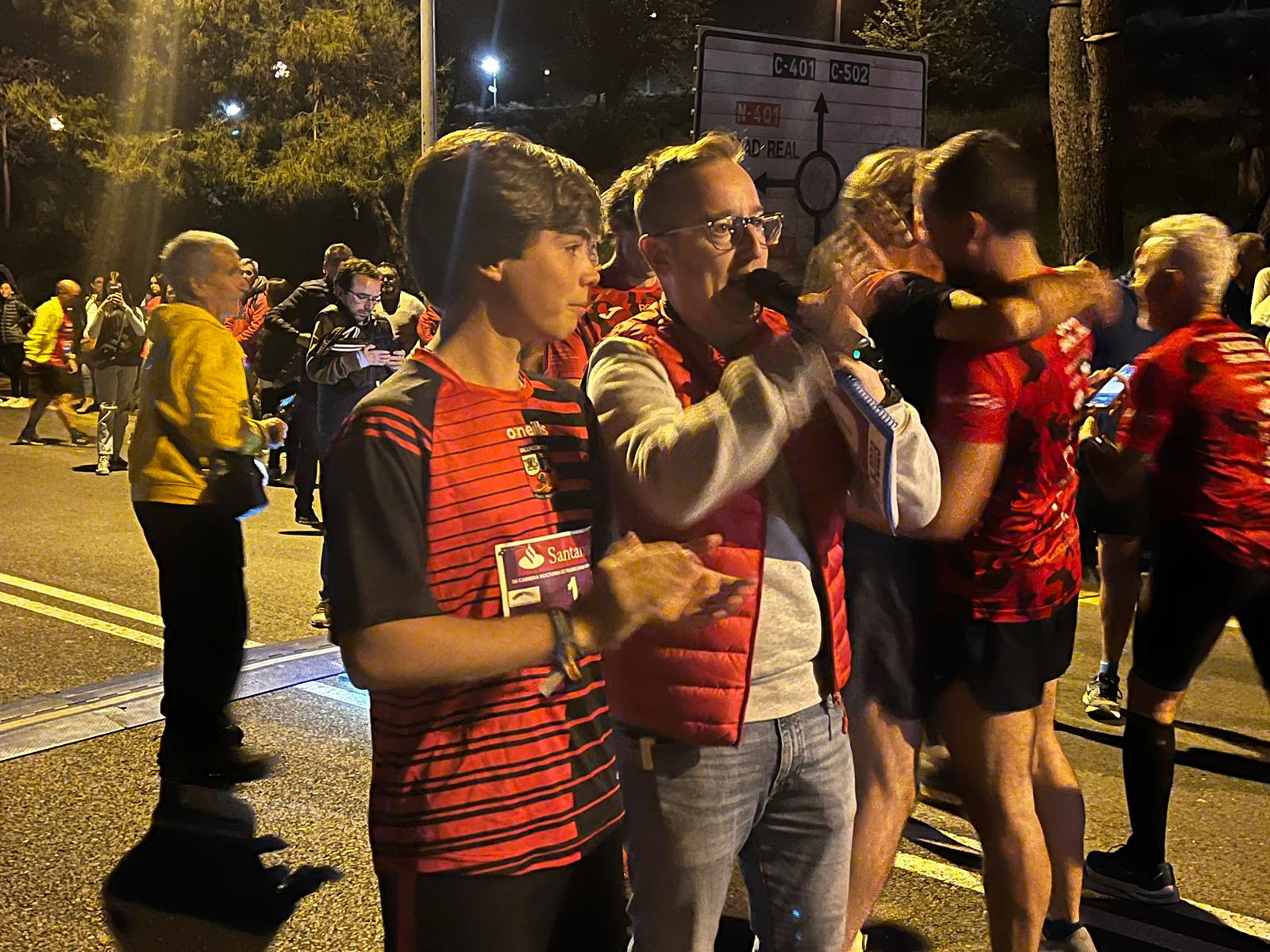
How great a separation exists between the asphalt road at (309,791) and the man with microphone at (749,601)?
4.85 feet

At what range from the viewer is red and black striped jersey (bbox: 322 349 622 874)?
1.77m

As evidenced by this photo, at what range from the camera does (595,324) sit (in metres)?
4.24

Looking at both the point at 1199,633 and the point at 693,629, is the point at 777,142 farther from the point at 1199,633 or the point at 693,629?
the point at 693,629

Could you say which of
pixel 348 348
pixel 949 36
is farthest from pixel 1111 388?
pixel 949 36

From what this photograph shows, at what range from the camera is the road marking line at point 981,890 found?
3771mm

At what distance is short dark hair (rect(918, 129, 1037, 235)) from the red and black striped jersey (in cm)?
156

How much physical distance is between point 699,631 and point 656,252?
26.0 inches

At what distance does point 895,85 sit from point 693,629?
3.57 meters

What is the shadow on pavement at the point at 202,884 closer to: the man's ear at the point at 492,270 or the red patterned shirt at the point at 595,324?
the red patterned shirt at the point at 595,324

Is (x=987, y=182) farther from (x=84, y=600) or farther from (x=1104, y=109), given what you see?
(x=1104, y=109)

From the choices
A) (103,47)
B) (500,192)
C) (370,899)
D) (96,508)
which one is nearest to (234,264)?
(370,899)

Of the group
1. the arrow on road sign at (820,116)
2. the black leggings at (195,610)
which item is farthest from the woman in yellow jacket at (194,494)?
the arrow on road sign at (820,116)

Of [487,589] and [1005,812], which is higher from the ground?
[487,589]

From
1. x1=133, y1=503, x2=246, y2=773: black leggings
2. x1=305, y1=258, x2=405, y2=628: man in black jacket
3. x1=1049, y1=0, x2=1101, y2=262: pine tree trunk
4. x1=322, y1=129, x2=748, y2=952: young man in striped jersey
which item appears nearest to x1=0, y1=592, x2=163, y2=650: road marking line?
x1=305, y1=258, x2=405, y2=628: man in black jacket
